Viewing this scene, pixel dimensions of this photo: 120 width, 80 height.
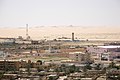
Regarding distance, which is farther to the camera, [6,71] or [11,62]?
[11,62]

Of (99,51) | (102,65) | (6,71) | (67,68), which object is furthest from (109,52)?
(6,71)

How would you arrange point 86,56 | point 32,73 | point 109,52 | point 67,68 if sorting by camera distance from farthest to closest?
point 109,52 < point 86,56 < point 67,68 < point 32,73

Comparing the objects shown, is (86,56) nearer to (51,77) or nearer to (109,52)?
(109,52)

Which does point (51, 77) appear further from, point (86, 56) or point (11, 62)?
point (86, 56)

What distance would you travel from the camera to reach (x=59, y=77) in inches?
239

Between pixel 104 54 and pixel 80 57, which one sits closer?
pixel 80 57

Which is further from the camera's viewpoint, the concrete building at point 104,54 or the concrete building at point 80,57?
the concrete building at point 104,54

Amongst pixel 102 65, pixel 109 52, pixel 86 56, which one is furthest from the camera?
pixel 109 52

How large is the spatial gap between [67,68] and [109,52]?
2.91 m

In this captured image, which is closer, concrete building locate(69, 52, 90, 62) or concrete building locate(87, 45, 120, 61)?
concrete building locate(69, 52, 90, 62)

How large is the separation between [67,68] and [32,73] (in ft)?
2.32

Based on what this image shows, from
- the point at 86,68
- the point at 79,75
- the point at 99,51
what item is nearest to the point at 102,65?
the point at 86,68

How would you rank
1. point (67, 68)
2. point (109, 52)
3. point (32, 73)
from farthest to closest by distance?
point (109, 52)
point (67, 68)
point (32, 73)

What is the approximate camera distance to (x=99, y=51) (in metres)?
10.2
